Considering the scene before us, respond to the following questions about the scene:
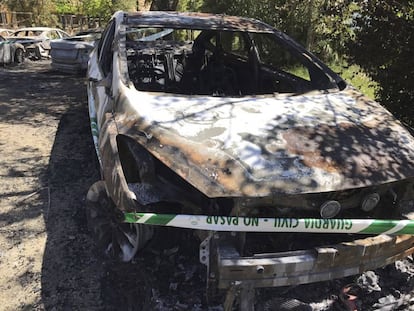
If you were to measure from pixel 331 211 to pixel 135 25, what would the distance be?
2.57 m

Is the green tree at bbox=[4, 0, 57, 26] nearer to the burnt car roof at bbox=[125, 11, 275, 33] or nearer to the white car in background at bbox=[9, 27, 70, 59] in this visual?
the white car in background at bbox=[9, 27, 70, 59]

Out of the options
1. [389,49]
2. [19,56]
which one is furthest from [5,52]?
[389,49]

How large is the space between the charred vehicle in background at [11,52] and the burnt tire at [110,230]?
10.0 meters

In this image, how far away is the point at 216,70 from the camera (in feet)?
15.0

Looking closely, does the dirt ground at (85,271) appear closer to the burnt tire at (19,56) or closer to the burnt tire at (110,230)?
the burnt tire at (110,230)

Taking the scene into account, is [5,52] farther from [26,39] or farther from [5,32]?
[5,32]

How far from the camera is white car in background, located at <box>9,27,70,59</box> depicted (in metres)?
13.8

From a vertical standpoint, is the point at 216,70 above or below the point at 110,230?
above

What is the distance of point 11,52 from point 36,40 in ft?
6.59

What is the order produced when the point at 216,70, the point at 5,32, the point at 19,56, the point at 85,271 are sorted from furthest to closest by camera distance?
1. the point at 5,32
2. the point at 19,56
3. the point at 216,70
4. the point at 85,271

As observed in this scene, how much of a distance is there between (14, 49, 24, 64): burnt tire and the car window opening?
28.9ft

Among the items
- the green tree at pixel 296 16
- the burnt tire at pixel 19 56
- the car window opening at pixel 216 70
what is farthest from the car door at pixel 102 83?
the burnt tire at pixel 19 56

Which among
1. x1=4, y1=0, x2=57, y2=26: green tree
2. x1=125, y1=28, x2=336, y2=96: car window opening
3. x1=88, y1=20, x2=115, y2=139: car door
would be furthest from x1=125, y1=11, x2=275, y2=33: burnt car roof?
x1=4, y1=0, x2=57, y2=26: green tree

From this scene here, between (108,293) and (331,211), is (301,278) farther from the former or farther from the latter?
(108,293)
